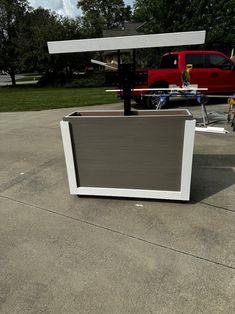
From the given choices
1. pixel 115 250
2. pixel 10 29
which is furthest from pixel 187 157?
pixel 10 29

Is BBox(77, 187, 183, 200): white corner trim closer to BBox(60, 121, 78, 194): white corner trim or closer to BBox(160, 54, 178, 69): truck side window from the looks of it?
BBox(60, 121, 78, 194): white corner trim

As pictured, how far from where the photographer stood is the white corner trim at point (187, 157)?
2.98 metres

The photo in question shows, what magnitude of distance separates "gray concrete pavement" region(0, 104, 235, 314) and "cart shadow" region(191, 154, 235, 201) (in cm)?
1

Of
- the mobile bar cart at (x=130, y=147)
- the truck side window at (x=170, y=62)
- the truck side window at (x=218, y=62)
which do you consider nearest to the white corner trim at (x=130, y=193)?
the mobile bar cart at (x=130, y=147)

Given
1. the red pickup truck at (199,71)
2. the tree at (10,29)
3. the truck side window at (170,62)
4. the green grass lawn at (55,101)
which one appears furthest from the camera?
the tree at (10,29)

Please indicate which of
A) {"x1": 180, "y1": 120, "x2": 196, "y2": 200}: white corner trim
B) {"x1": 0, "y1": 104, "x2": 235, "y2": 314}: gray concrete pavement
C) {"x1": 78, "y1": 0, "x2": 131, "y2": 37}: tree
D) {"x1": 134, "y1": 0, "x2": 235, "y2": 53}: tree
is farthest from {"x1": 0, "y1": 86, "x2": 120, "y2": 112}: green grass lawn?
{"x1": 78, "y1": 0, "x2": 131, "y2": 37}: tree

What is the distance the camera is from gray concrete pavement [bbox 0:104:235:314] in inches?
78.6

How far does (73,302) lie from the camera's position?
1.99 metres

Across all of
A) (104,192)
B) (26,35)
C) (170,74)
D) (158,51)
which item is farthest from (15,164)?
(26,35)

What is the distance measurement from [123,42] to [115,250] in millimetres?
2201

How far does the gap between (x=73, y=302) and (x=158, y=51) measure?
20697mm

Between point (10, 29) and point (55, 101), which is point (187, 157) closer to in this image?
point (55, 101)

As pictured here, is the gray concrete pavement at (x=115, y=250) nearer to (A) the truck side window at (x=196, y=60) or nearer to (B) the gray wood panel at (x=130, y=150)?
(B) the gray wood panel at (x=130, y=150)

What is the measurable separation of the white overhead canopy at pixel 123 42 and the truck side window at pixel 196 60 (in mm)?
7218
